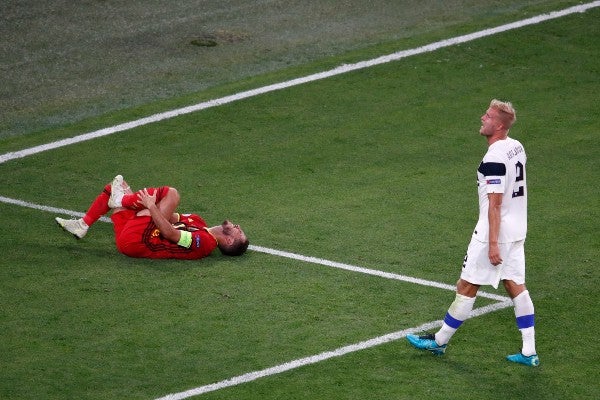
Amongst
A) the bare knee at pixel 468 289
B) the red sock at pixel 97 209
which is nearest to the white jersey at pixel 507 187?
the bare knee at pixel 468 289

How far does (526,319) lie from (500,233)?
0.73 meters

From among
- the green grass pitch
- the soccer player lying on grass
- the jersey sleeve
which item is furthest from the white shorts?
the soccer player lying on grass

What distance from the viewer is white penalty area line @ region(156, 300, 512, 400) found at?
918 cm

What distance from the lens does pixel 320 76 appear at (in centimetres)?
1642

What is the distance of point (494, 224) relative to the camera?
9336 millimetres

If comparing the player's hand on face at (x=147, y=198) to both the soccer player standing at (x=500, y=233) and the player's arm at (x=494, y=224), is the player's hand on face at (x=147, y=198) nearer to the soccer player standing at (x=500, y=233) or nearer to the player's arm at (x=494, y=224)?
the soccer player standing at (x=500, y=233)

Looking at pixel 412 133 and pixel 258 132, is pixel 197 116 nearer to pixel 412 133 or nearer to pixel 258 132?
pixel 258 132

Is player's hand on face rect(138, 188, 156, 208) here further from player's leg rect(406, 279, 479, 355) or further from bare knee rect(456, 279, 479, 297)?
bare knee rect(456, 279, 479, 297)

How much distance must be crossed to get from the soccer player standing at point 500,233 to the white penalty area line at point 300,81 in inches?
257

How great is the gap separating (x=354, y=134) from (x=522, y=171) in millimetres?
5283

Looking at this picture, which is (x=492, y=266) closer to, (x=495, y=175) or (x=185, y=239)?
(x=495, y=175)

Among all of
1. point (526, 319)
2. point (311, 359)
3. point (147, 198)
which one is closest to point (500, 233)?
point (526, 319)

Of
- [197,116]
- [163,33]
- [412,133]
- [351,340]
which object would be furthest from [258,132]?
[351,340]

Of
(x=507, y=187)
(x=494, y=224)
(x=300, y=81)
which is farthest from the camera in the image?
(x=300, y=81)
